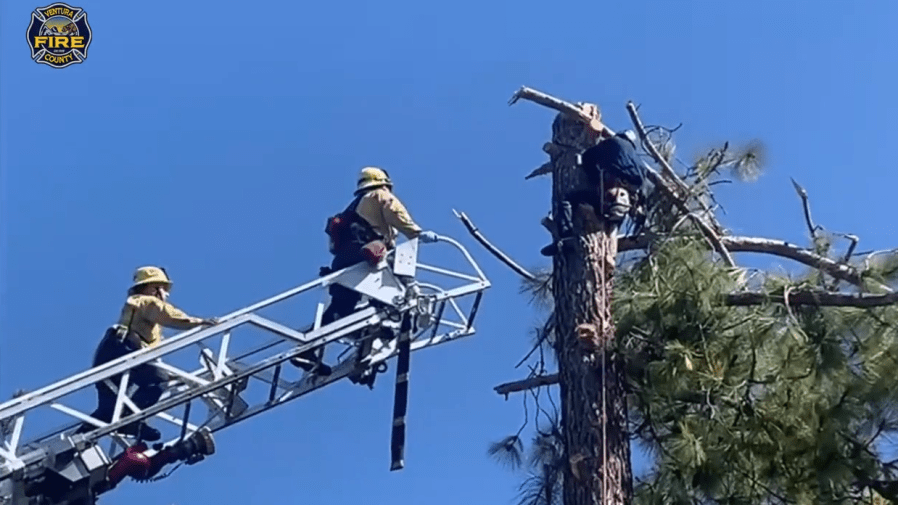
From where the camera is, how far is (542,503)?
8141mm

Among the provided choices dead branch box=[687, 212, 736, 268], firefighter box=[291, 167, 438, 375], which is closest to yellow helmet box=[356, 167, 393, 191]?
firefighter box=[291, 167, 438, 375]

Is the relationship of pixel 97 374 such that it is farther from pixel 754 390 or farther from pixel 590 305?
pixel 754 390

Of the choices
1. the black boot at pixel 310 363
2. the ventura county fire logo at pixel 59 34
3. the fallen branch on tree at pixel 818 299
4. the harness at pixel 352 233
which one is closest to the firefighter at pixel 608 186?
the fallen branch on tree at pixel 818 299

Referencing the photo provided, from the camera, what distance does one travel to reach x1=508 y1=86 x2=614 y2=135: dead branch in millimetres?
7922

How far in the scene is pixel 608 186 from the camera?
7668 millimetres

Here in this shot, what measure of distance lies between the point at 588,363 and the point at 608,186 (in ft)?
3.22

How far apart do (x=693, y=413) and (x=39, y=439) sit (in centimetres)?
353

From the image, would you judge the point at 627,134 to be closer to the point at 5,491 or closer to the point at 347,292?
the point at 347,292

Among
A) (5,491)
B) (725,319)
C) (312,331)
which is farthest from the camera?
(312,331)

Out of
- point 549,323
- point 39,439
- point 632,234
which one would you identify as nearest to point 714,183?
point 632,234

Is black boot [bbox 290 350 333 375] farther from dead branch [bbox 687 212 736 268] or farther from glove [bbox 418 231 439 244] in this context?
dead branch [bbox 687 212 736 268]

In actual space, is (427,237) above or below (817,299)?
above

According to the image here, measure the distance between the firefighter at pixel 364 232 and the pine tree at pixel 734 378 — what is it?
1264mm

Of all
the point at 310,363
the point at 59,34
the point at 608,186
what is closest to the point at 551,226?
the point at 608,186
